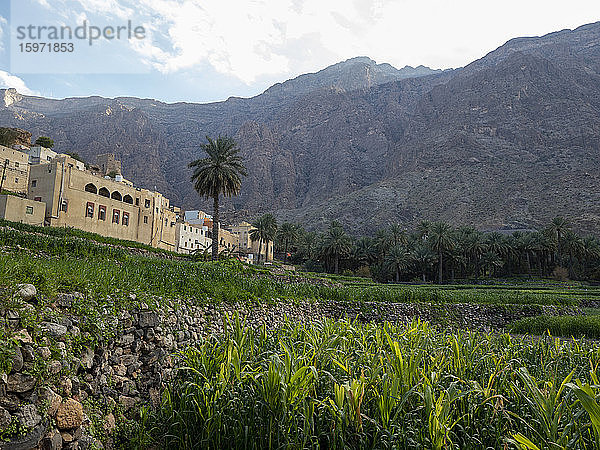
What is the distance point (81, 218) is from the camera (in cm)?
3228

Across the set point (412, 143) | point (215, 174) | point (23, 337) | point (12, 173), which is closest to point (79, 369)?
point (23, 337)

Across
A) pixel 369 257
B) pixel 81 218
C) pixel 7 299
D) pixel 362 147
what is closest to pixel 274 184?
pixel 362 147

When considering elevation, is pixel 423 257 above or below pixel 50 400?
above

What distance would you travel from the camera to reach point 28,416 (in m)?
4.09

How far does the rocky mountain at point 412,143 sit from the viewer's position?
3349 inches

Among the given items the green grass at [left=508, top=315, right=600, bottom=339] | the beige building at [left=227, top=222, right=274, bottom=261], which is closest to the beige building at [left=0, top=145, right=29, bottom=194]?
the green grass at [left=508, top=315, right=600, bottom=339]

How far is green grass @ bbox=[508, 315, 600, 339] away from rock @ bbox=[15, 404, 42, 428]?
602 inches

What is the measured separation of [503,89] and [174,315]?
151 meters

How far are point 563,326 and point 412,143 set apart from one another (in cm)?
12560

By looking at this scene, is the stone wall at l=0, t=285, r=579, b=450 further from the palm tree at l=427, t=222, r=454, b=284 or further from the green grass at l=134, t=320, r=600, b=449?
the palm tree at l=427, t=222, r=454, b=284

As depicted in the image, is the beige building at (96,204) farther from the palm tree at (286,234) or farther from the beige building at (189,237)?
the palm tree at (286,234)

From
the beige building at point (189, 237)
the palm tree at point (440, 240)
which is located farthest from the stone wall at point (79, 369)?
the palm tree at point (440, 240)

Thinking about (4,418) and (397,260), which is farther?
(397,260)

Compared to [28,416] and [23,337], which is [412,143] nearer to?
[23,337]
